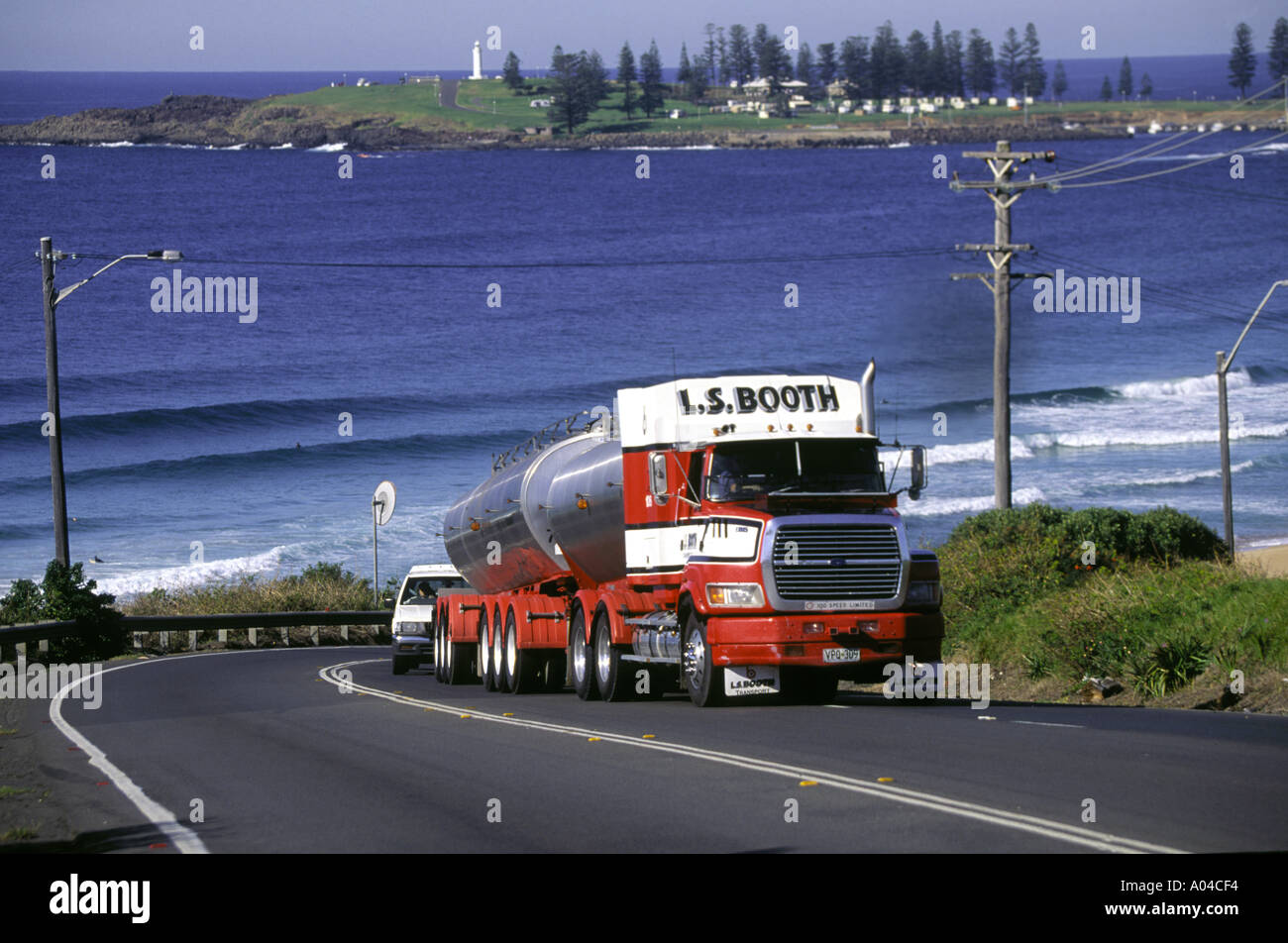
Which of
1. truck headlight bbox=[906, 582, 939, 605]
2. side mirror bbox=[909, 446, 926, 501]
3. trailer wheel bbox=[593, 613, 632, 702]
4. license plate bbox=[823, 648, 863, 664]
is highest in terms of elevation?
side mirror bbox=[909, 446, 926, 501]

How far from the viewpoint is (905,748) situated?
1237 cm

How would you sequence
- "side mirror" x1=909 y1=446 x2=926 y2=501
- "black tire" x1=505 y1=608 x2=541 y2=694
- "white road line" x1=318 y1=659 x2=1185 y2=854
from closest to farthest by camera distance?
"white road line" x1=318 y1=659 x2=1185 y2=854 → "side mirror" x1=909 y1=446 x2=926 y2=501 → "black tire" x1=505 y1=608 x2=541 y2=694

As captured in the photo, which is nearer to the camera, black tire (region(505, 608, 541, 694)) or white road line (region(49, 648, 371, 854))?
white road line (region(49, 648, 371, 854))

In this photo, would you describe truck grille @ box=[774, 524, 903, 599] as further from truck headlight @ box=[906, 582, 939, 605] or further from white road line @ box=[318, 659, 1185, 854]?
white road line @ box=[318, 659, 1185, 854]

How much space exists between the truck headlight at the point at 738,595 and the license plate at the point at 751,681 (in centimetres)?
77

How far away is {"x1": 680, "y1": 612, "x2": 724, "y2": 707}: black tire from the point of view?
16219 mm

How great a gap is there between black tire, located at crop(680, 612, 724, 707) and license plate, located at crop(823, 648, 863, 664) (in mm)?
1177

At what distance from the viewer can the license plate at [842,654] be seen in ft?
51.8

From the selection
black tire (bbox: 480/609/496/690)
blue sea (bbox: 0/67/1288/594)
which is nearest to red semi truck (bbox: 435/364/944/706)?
black tire (bbox: 480/609/496/690)

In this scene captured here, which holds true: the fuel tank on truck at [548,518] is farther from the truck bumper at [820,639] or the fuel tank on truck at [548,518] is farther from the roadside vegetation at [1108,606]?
the roadside vegetation at [1108,606]

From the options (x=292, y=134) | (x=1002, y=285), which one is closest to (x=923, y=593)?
(x=1002, y=285)

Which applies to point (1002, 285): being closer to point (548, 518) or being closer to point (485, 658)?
point (548, 518)
